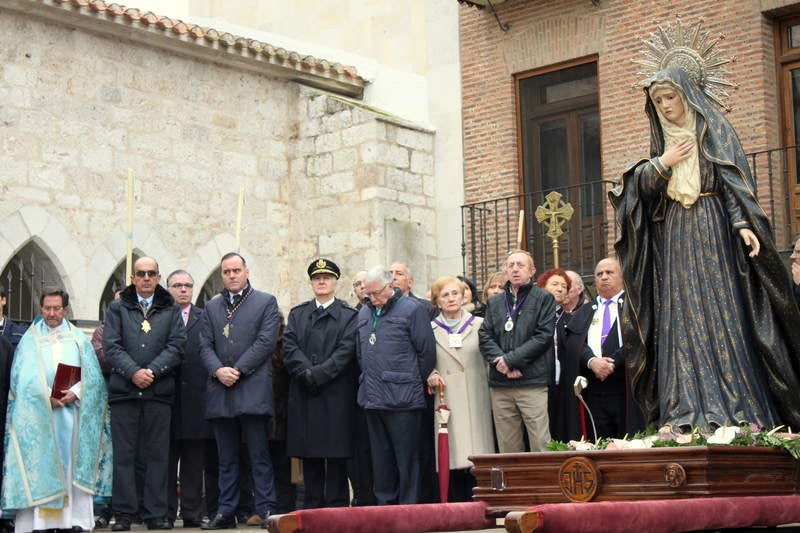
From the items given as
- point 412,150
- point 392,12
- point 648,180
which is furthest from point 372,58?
point 648,180

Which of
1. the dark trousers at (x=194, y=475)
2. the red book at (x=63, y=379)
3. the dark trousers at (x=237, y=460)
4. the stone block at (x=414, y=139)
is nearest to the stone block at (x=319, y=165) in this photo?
the stone block at (x=414, y=139)

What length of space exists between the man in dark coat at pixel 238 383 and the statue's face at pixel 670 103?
3667 mm

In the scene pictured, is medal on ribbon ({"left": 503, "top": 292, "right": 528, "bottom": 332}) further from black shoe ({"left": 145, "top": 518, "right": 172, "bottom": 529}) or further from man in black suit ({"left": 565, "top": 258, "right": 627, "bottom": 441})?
black shoe ({"left": 145, "top": 518, "right": 172, "bottom": 529})

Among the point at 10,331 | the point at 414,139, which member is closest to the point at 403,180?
the point at 414,139

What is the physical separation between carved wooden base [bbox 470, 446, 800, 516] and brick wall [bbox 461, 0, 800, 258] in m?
7.97

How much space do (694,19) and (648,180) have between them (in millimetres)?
7908

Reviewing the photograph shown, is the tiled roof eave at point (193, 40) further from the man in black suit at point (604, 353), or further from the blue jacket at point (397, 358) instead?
the man in black suit at point (604, 353)

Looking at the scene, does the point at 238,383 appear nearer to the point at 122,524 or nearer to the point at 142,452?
the point at 142,452

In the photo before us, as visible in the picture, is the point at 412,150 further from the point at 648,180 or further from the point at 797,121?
the point at 648,180

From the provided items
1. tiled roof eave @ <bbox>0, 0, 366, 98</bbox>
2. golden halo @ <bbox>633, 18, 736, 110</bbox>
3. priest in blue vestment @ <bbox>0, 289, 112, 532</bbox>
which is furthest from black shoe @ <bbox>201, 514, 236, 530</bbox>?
tiled roof eave @ <bbox>0, 0, 366, 98</bbox>

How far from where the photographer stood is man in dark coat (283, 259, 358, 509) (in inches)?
395

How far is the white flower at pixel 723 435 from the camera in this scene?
262 inches

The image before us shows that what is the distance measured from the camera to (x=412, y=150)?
1669cm

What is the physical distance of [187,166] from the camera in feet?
51.8
